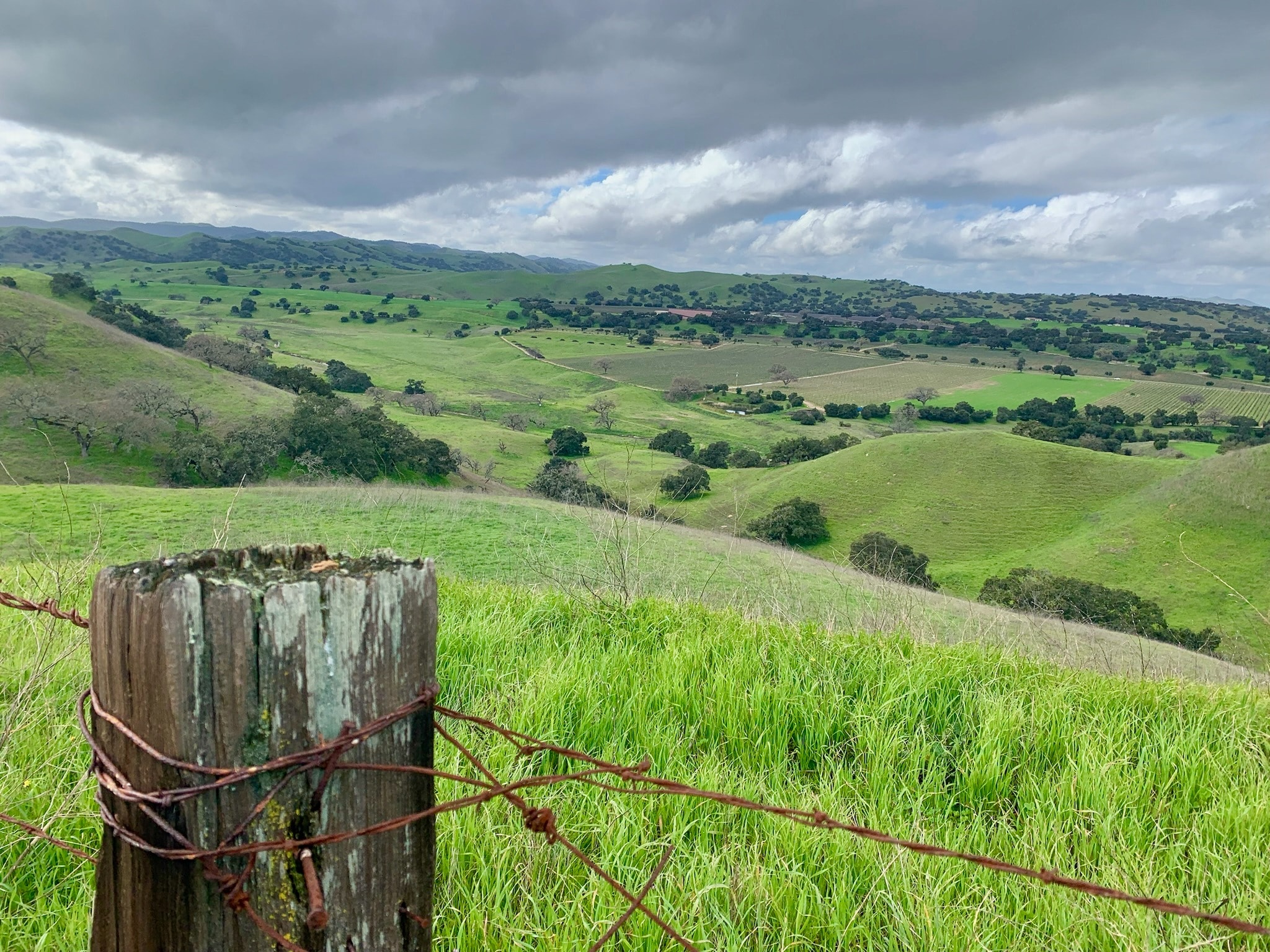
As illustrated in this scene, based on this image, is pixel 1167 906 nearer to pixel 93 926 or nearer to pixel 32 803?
pixel 93 926

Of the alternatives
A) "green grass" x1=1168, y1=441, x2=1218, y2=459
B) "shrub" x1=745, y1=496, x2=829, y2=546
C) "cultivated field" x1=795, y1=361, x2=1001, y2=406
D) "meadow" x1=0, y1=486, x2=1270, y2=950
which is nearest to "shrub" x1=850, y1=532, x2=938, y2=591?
"shrub" x1=745, y1=496, x2=829, y2=546

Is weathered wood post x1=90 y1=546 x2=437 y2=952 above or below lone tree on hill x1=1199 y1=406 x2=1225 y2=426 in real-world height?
above

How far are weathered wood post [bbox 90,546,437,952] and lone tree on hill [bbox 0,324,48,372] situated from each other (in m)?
68.2

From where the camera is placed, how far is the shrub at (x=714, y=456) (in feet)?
219

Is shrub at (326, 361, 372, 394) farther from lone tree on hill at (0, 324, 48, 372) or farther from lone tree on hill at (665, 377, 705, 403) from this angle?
lone tree on hill at (665, 377, 705, 403)

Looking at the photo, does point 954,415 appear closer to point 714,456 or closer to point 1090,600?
point 714,456

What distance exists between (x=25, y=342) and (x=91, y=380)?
5940mm

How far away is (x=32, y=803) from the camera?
9.51ft

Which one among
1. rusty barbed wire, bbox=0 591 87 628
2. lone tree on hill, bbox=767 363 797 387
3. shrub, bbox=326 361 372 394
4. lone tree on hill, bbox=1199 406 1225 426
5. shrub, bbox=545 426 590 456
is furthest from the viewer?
lone tree on hill, bbox=767 363 797 387

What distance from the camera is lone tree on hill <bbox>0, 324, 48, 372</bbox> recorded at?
53.0 metres

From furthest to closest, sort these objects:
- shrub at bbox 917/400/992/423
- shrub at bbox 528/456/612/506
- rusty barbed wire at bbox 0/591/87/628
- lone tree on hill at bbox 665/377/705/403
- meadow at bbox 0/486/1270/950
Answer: lone tree on hill at bbox 665/377/705/403 < shrub at bbox 917/400/992/423 < shrub at bbox 528/456/612/506 < meadow at bbox 0/486/1270/950 < rusty barbed wire at bbox 0/591/87/628

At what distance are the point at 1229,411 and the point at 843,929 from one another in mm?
120764

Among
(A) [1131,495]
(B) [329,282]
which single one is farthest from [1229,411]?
(B) [329,282]

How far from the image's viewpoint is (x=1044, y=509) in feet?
162
